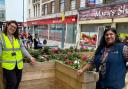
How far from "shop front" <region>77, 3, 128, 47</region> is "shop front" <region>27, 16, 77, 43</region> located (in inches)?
64.9

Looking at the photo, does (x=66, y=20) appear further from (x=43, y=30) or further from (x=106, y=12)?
(x=43, y=30)

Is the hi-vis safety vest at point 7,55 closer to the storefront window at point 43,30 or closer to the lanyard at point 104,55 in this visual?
the lanyard at point 104,55

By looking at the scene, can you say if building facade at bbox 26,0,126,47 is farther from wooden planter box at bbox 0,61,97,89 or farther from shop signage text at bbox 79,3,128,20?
wooden planter box at bbox 0,61,97,89

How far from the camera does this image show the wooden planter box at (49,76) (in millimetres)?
5030

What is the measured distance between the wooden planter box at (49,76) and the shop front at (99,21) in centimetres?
1426

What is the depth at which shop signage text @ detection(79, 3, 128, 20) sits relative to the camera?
19.5 metres

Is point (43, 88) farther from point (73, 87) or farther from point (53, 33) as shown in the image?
point (53, 33)

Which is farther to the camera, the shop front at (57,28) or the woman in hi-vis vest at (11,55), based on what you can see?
the shop front at (57,28)

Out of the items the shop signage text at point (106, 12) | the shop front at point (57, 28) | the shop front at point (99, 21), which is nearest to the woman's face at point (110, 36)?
the shop front at point (99, 21)

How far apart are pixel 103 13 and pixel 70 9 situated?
7.88 m

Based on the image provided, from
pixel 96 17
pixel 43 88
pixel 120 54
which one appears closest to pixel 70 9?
pixel 96 17

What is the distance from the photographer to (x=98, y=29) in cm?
2283

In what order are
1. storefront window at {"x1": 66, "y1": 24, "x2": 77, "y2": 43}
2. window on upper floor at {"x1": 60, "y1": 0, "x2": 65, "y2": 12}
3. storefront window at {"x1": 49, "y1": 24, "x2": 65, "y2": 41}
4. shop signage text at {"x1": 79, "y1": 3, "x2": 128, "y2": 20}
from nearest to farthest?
1. shop signage text at {"x1": 79, "y1": 3, "x2": 128, "y2": 20}
2. storefront window at {"x1": 66, "y1": 24, "x2": 77, "y2": 43}
3. window on upper floor at {"x1": 60, "y1": 0, "x2": 65, "y2": 12}
4. storefront window at {"x1": 49, "y1": 24, "x2": 65, "y2": 41}

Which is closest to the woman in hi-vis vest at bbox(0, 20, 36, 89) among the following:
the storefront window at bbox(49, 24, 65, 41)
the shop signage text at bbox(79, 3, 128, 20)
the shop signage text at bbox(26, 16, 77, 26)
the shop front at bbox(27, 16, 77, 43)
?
the shop signage text at bbox(79, 3, 128, 20)
